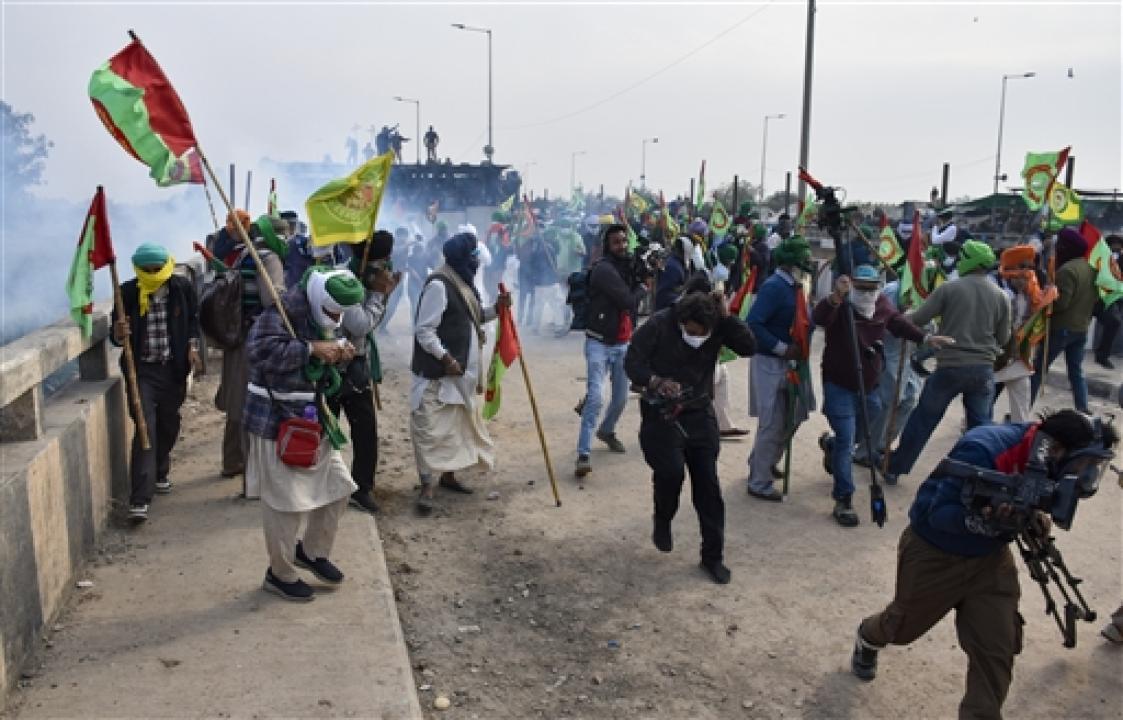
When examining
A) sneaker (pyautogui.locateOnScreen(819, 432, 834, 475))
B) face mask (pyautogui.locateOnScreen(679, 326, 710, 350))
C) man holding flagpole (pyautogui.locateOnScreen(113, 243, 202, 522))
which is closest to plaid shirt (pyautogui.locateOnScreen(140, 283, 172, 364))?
man holding flagpole (pyautogui.locateOnScreen(113, 243, 202, 522))

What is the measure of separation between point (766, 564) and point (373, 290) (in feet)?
9.67

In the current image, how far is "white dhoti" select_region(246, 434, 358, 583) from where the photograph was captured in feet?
14.7

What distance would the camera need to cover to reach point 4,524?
368cm

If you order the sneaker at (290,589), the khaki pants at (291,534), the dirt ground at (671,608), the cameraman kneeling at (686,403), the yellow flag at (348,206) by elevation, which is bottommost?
the dirt ground at (671,608)

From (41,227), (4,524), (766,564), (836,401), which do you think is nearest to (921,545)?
Answer: (766,564)

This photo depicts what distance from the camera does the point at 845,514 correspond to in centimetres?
646

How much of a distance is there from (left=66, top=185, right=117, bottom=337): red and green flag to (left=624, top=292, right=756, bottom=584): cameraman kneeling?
9.73ft

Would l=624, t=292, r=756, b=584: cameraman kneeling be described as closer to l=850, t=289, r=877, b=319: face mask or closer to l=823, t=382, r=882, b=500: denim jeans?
l=823, t=382, r=882, b=500: denim jeans

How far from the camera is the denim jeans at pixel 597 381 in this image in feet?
24.8

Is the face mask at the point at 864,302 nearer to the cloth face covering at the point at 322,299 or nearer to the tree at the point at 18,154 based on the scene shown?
the cloth face covering at the point at 322,299

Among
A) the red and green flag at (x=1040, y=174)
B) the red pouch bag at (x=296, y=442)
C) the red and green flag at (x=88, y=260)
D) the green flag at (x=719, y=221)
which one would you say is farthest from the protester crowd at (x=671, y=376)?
the green flag at (x=719, y=221)

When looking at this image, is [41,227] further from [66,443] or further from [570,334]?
[66,443]

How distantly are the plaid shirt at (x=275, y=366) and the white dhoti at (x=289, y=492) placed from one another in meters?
0.10

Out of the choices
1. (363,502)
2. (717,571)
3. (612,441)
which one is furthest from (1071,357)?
(363,502)
